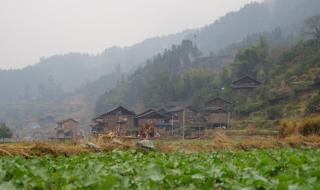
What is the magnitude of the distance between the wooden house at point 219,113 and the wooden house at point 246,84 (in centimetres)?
347

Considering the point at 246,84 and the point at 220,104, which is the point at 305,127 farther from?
the point at 246,84

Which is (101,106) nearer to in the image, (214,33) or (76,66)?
(214,33)

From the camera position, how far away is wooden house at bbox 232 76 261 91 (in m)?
47.5

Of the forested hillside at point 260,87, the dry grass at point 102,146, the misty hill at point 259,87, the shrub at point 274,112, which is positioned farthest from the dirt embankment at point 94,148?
the shrub at point 274,112

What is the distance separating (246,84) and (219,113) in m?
6.64

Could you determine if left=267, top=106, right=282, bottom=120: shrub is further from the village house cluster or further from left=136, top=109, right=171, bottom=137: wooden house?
left=136, top=109, right=171, bottom=137: wooden house

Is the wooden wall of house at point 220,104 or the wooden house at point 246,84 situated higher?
the wooden house at point 246,84

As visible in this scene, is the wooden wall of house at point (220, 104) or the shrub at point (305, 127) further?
the wooden wall of house at point (220, 104)

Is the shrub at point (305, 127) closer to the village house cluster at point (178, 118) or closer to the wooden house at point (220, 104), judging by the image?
the village house cluster at point (178, 118)

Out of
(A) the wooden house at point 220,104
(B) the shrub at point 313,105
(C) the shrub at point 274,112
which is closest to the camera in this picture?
(B) the shrub at point 313,105

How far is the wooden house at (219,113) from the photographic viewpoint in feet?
141

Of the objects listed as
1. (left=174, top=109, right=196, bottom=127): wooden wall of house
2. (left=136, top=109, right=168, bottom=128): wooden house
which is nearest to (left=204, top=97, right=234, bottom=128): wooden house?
(left=174, top=109, right=196, bottom=127): wooden wall of house

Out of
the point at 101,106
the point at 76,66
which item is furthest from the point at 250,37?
the point at 76,66

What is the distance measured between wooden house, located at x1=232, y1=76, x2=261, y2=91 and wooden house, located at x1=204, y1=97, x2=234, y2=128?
→ 137 inches
